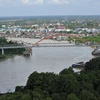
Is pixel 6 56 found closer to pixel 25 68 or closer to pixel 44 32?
pixel 25 68

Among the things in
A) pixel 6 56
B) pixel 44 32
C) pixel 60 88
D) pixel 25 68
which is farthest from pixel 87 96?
pixel 44 32

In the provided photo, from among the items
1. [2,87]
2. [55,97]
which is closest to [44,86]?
[55,97]

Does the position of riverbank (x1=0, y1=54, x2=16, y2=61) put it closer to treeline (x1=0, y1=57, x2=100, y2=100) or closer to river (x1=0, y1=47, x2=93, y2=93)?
river (x1=0, y1=47, x2=93, y2=93)

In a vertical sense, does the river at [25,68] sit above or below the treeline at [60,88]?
below

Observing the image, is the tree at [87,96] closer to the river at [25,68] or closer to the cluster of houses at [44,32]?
the river at [25,68]

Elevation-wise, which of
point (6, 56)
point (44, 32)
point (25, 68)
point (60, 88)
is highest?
point (60, 88)

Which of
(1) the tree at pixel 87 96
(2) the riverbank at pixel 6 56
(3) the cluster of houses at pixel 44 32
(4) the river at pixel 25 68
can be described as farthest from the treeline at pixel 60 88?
(3) the cluster of houses at pixel 44 32

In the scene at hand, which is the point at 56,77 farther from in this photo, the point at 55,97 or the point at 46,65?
the point at 46,65

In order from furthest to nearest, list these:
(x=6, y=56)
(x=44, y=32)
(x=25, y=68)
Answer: (x=44, y=32)
(x=6, y=56)
(x=25, y=68)
